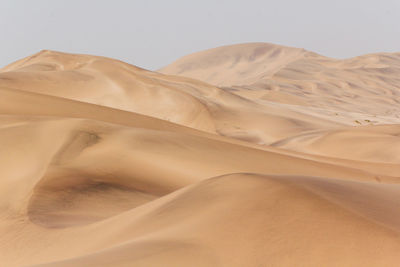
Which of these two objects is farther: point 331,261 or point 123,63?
point 123,63

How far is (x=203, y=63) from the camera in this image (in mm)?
74250

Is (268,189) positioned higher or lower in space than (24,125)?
higher

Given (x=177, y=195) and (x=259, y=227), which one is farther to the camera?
(x=177, y=195)

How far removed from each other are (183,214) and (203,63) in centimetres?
7165

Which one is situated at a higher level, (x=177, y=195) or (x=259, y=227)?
(x=259, y=227)

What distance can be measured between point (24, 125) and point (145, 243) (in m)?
4.23

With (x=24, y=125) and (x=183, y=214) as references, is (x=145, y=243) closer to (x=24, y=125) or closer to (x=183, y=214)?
(x=183, y=214)

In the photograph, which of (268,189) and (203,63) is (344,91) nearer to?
(203,63)

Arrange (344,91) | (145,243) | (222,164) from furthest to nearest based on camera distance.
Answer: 1. (344,91)
2. (222,164)
3. (145,243)

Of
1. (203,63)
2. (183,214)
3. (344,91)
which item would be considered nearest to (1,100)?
(183,214)

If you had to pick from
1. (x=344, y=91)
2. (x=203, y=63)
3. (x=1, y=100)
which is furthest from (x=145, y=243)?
(x=203, y=63)

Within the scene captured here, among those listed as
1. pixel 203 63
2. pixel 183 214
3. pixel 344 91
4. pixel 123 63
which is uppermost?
pixel 183 214

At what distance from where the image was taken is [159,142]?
21.2ft

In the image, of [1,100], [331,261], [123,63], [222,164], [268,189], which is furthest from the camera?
[123,63]
